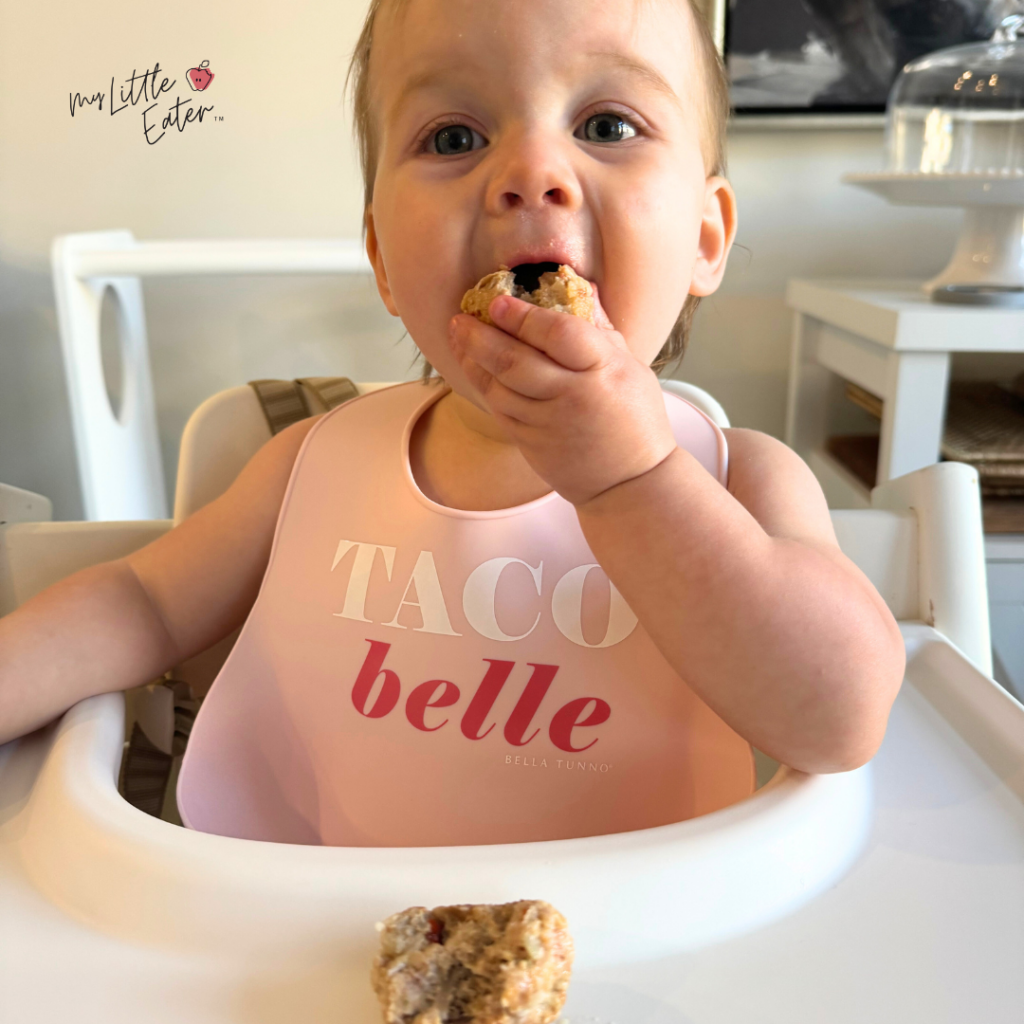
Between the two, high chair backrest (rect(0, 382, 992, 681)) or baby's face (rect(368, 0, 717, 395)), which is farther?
high chair backrest (rect(0, 382, 992, 681))

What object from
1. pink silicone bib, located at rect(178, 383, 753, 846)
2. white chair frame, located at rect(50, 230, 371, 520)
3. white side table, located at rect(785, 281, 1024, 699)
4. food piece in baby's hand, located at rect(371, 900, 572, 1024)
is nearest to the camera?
food piece in baby's hand, located at rect(371, 900, 572, 1024)

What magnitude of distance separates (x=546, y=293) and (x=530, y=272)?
1.3 inches

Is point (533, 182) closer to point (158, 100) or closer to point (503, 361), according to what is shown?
point (503, 361)

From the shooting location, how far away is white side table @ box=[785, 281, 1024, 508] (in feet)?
3.61

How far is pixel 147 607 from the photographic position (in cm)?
54

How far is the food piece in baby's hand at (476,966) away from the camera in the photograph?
0.27 m

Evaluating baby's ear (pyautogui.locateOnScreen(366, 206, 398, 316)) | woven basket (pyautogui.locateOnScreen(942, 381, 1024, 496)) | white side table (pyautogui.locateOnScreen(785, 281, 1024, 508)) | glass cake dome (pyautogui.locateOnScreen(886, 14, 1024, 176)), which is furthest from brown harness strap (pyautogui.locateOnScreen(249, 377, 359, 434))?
glass cake dome (pyautogui.locateOnScreen(886, 14, 1024, 176))

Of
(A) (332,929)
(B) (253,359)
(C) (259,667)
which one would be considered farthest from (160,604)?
(B) (253,359)

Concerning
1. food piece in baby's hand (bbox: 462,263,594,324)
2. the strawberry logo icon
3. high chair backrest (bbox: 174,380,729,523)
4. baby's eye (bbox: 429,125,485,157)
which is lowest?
high chair backrest (bbox: 174,380,729,523)

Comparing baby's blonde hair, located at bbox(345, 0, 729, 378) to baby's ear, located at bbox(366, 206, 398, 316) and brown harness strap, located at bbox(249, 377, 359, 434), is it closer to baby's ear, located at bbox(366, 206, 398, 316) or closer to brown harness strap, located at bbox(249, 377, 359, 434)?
baby's ear, located at bbox(366, 206, 398, 316)

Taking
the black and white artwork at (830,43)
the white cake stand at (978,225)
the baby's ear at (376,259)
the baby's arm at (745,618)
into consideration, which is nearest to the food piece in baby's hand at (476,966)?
the baby's arm at (745,618)

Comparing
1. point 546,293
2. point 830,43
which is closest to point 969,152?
point 830,43

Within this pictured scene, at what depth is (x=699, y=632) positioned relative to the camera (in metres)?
0.39

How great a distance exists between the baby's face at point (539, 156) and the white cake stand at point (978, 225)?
828mm
